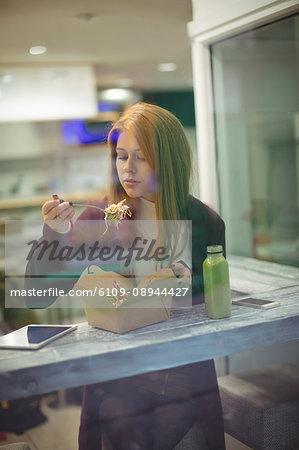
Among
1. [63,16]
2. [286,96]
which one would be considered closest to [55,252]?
[63,16]

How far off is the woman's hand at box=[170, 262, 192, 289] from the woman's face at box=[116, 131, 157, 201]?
0.66 feet

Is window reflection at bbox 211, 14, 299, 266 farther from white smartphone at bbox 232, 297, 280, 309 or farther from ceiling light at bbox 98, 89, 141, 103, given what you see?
ceiling light at bbox 98, 89, 141, 103

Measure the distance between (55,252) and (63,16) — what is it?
132cm

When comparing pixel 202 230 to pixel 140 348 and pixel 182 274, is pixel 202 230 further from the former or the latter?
pixel 140 348

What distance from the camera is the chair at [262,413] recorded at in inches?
57.4

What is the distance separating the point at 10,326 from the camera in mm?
1545

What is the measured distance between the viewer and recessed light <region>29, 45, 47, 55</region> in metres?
2.29

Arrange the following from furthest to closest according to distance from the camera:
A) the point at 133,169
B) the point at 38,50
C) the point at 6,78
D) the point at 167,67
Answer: the point at 167,67 < the point at 6,78 < the point at 38,50 < the point at 133,169

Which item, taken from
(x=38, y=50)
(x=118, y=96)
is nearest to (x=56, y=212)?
(x=38, y=50)

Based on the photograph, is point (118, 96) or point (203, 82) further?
point (118, 96)

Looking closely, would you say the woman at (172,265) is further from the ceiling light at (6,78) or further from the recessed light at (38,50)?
the ceiling light at (6,78)

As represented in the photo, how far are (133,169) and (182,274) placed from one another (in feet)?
1.05

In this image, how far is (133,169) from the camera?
1362mm

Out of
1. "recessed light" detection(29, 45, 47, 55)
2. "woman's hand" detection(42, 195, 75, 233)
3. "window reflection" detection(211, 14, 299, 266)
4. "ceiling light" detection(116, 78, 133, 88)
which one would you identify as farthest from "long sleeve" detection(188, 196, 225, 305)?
"ceiling light" detection(116, 78, 133, 88)
